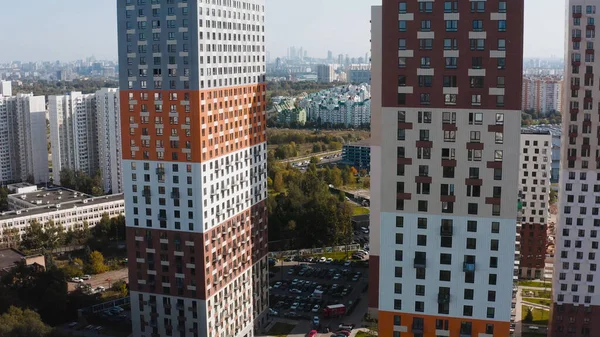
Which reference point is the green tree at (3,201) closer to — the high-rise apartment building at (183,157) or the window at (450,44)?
the high-rise apartment building at (183,157)

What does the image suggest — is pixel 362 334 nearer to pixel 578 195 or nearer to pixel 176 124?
pixel 578 195

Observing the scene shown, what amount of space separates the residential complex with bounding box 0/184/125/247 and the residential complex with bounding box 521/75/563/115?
53881 mm

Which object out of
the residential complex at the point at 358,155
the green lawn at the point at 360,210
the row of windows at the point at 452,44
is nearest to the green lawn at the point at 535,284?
the green lawn at the point at 360,210

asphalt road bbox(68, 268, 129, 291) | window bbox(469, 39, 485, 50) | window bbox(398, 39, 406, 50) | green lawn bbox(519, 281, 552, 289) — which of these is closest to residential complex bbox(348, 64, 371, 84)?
green lawn bbox(519, 281, 552, 289)

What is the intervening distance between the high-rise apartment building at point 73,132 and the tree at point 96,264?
19.3 metres

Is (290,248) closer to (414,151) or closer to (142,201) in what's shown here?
(142,201)

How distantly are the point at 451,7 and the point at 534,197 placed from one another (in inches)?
705

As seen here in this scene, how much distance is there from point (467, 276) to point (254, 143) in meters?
11.3

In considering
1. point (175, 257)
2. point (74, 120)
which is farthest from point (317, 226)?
point (74, 120)

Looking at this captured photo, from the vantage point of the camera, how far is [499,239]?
40.0ft

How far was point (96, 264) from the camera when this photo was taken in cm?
2998

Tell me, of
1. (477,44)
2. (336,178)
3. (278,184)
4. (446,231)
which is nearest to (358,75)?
(336,178)

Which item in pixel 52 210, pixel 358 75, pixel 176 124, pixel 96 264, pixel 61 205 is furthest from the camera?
pixel 358 75

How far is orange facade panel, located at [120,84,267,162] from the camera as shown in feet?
60.6
